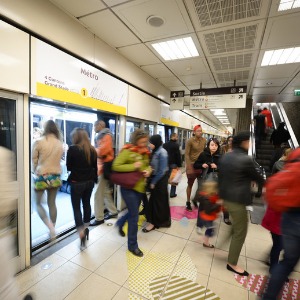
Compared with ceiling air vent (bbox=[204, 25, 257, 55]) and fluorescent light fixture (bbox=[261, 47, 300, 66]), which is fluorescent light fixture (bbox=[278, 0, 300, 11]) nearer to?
ceiling air vent (bbox=[204, 25, 257, 55])

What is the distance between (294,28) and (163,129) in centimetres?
446

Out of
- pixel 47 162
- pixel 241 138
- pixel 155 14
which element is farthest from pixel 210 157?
pixel 47 162

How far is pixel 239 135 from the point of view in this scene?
2018 mm

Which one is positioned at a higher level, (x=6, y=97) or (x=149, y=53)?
(x=149, y=53)

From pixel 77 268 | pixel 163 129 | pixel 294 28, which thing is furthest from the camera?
pixel 163 129

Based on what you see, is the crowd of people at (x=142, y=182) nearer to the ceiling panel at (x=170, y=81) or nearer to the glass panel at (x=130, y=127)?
the glass panel at (x=130, y=127)

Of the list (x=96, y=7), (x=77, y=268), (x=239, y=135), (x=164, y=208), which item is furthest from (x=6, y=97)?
(x=164, y=208)

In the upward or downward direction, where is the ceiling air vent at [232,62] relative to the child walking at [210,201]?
upward

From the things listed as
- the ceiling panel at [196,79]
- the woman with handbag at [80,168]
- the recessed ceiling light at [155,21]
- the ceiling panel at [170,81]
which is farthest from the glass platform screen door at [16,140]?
the ceiling panel at [196,79]

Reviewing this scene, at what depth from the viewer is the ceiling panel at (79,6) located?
2219mm

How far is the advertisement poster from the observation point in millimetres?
2120

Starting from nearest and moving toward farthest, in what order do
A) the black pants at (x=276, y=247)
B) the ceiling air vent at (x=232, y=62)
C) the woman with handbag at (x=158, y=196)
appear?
the black pants at (x=276, y=247) → the woman with handbag at (x=158, y=196) → the ceiling air vent at (x=232, y=62)

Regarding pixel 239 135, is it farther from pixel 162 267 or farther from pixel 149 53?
pixel 149 53

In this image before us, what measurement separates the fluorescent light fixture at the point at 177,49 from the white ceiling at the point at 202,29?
0.11 metres
